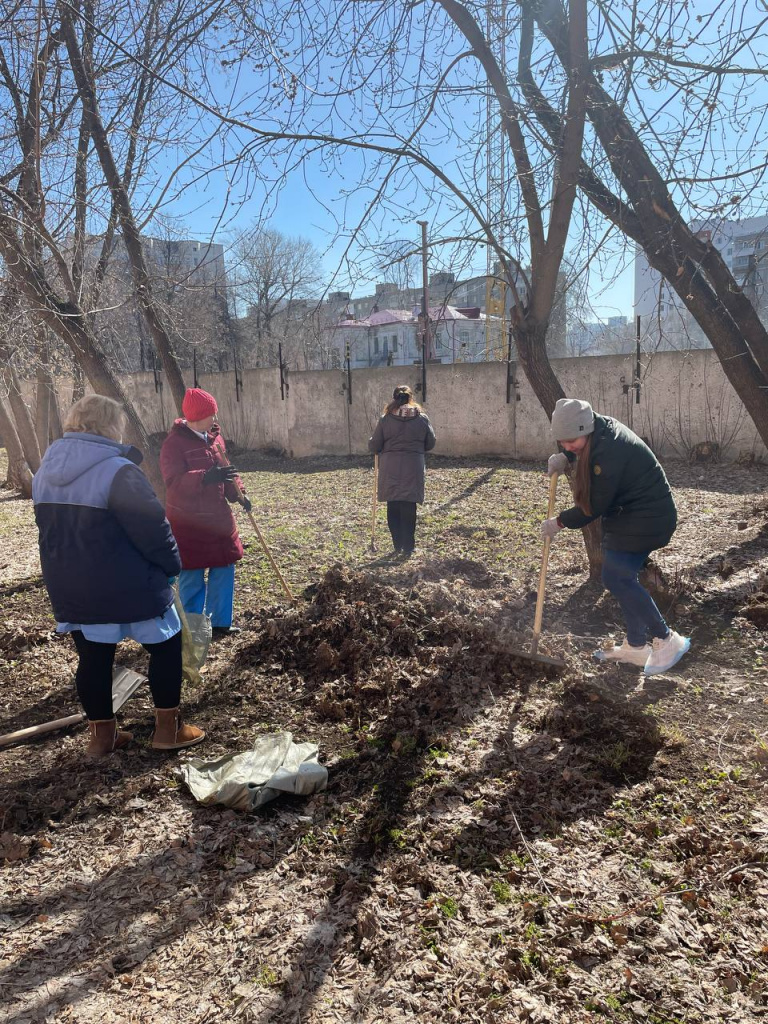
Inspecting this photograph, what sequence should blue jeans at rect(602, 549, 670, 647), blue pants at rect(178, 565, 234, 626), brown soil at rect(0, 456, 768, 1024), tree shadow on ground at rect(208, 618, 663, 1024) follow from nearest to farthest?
brown soil at rect(0, 456, 768, 1024)
tree shadow on ground at rect(208, 618, 663, 1024)
blue jeans at rect(602, 549, 670, 647)
blue pants at rect(178, 565, 234, 626)

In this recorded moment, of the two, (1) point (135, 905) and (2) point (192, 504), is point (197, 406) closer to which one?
(2) point (192, 504)

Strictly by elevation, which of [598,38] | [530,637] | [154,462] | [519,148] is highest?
[598,38]

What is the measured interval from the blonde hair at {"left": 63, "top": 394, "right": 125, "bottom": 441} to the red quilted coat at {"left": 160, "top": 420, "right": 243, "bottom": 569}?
144cm

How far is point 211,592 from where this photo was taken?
507 cm

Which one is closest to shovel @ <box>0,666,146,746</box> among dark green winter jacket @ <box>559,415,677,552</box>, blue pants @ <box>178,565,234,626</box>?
blue pants @ <box>178,565,234,626</box>

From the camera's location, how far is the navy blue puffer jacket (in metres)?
3.11

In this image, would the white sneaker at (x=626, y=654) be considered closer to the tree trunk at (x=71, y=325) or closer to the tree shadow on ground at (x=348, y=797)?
the tree shadow on ground at (x=348, y=797)

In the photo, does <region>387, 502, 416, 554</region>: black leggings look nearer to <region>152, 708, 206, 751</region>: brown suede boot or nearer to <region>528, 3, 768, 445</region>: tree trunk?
<region>528, 3, 768, 445</region>: tree trunk

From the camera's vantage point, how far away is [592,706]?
12.9 feet

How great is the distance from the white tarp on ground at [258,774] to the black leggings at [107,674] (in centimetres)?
39

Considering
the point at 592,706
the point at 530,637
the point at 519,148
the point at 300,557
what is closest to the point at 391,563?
the point at 300,557

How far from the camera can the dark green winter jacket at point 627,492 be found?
13.1ft

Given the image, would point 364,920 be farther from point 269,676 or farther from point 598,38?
point 598,38

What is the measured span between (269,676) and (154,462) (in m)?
2.86
